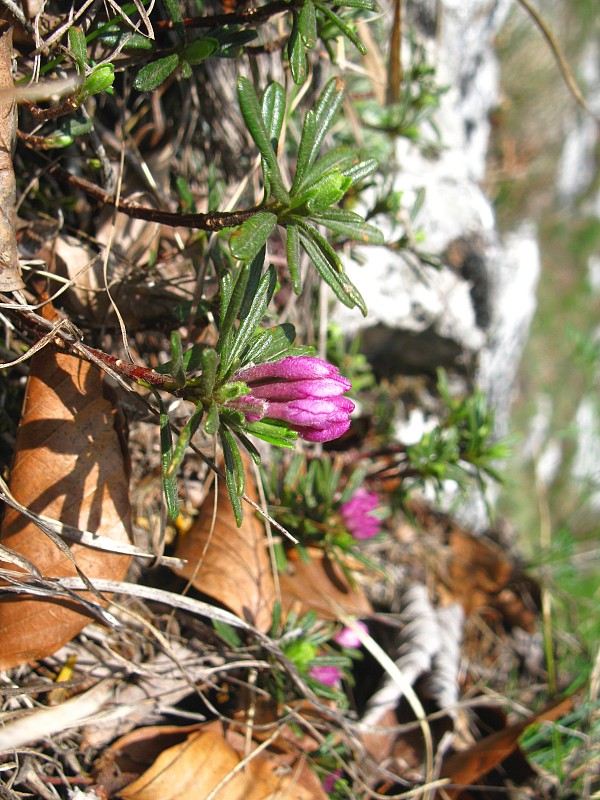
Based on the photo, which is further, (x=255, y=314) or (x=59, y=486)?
(x=59, y=486)

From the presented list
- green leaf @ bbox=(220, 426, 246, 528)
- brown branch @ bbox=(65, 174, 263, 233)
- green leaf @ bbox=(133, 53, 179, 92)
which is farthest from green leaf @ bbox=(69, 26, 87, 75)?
green leaf @ bbox=(220, 426, 246, 528)

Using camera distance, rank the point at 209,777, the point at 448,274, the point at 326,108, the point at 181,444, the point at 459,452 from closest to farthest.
A: the point at 181,444, the point at 326,108, the point at 209,777, the point at 459,452, the point at 448,274

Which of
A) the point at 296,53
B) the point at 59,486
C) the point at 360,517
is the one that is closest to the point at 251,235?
the point at 296,53

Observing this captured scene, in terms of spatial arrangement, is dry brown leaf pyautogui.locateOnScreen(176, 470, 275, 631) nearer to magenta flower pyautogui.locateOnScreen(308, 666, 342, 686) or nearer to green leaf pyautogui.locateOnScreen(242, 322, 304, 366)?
magenta flower pyautogui.locateOnScreen(308, 666, 342, 686)

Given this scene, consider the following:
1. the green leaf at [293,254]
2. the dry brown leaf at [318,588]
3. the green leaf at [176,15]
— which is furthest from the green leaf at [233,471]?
the green leaf at [176,15]

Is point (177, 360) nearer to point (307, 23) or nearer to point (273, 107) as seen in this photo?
point (273, 107)

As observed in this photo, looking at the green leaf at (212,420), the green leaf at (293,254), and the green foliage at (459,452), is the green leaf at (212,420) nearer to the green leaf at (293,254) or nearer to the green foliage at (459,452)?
the green leaf at (293,254)

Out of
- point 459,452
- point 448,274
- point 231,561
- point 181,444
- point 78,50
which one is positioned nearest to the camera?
point 181,444
